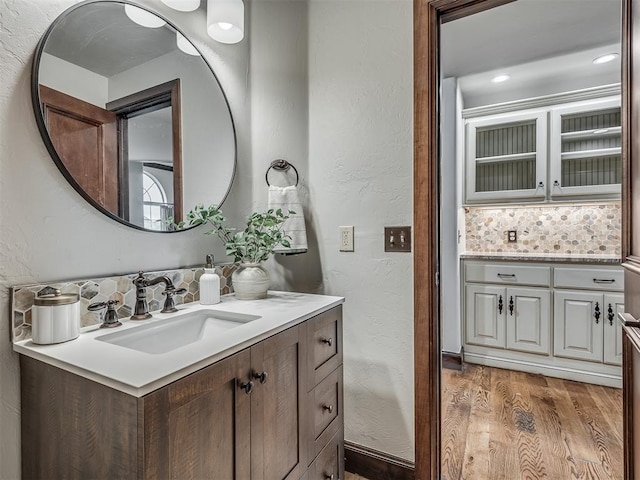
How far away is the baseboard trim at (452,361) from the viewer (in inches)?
111

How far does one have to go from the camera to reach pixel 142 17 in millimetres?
1250

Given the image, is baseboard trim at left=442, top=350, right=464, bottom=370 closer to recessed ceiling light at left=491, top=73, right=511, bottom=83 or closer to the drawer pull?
the drawer pull

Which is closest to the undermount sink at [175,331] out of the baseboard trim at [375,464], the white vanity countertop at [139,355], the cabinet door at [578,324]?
the white vanity countertop at [139,355]

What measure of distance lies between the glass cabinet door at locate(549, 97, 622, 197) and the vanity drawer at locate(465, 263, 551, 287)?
2.36 ft

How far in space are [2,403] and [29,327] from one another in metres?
0.20

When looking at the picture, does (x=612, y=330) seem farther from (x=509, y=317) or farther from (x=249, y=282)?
(x=249, y=282)

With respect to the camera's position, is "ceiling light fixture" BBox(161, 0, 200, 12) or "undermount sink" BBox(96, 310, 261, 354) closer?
"undermount sink" BBox(96, 310, 261, 354)

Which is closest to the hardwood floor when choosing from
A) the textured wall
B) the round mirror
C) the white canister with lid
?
the textured wall

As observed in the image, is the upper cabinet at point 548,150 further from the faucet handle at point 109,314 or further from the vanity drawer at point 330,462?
the faucet handle at point 109,314

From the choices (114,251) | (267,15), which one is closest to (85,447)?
(114,251)

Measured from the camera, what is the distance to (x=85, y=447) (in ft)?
2.39

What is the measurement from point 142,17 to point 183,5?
197mm

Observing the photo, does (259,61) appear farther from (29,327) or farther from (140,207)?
(29,327)

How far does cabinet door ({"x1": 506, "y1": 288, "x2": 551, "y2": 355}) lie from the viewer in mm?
2654
